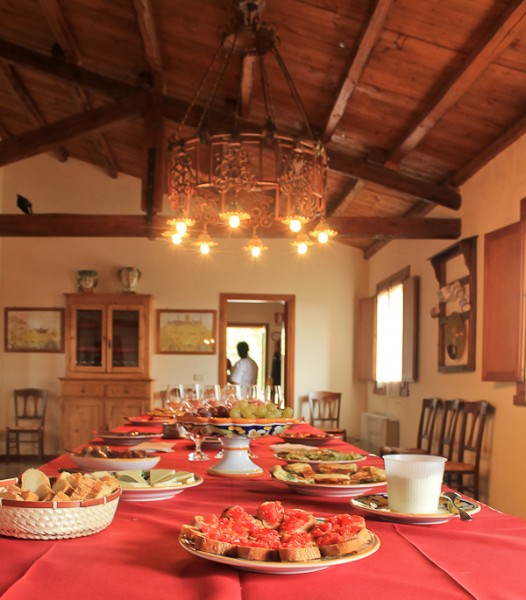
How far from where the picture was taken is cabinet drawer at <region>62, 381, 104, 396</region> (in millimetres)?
8250

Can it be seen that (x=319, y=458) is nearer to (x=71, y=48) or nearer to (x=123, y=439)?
(x=123, y=439)

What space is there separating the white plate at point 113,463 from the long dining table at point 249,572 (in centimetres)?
34

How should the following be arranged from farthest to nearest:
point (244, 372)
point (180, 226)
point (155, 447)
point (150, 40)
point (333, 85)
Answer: point (244, 372)
point (150, 40)
point (333, 85)
point (180, 226)
point (155, 447)

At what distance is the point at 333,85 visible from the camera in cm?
523

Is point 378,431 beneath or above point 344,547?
beneath

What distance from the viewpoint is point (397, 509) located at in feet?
4.89

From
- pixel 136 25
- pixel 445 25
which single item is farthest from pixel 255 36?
pixel 136 25

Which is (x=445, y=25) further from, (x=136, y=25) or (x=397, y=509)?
(x=397, y=509)

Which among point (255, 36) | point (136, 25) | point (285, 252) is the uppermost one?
point (136, 25)

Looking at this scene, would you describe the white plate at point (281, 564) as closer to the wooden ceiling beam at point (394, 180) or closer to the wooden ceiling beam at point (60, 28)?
the wooden ceiling beam at point (394, 180)

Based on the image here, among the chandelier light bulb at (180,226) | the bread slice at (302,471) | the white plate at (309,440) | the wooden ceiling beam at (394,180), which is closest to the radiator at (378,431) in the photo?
the wooden ceiling beam at (394,180)

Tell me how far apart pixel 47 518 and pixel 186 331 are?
7.44 metres

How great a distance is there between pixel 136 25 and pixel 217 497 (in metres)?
4.62

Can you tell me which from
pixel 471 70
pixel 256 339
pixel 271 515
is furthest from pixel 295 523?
pixel 256 339
